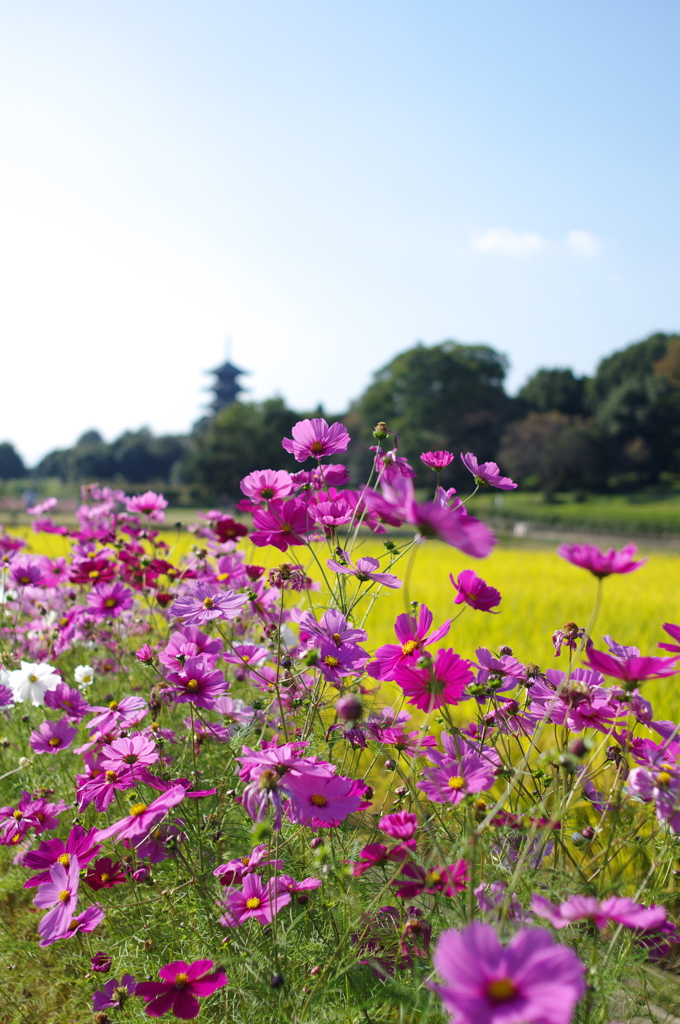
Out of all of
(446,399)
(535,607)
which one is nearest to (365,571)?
(535,607)

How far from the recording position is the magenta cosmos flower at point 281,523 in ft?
3.62

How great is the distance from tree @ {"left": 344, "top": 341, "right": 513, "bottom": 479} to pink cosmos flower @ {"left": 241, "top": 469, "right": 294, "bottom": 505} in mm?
27644

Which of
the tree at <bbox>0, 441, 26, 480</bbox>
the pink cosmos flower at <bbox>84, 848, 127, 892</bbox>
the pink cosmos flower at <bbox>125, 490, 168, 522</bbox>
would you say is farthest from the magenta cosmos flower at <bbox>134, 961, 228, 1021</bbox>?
the tree at <bbox>0, 441, 26, 480</bbox>

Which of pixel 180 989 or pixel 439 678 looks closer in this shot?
pixel 180 989

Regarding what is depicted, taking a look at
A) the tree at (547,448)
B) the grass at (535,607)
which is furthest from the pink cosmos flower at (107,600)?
the tree at (547,448)

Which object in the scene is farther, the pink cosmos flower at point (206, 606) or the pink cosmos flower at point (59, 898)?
the pink cosmos flower at point (206, 606)

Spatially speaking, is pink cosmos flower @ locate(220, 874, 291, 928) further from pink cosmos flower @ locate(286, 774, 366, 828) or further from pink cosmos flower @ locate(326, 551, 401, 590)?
pink cosmos flower @ locate(326, 551, 401, 590)

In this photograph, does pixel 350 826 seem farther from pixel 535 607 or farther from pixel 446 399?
pixel 446 399

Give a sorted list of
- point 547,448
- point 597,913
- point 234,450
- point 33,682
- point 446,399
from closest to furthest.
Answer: point 597,913, point 33,682, point 234,450, point 547,448, point 446,399

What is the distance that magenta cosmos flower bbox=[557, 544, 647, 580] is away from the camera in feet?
2.06

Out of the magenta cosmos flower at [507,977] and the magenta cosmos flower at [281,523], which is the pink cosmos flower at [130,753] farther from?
the magenta cosmos flower at [507,977]

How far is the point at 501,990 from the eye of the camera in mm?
431

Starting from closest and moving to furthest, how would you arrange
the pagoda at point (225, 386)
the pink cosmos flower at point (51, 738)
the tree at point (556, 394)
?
the pink cosmos flower at point (51, 738) < the tree at point (556, 394) < the pagoda at point (225, 386)

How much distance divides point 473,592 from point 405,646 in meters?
0.15
